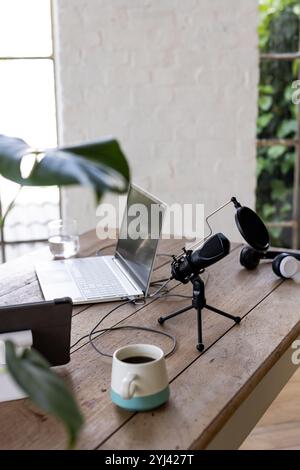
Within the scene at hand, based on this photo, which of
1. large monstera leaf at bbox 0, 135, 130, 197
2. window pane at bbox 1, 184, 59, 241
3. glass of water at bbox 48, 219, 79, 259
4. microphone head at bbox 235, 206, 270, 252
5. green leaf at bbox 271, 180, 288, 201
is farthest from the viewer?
green leaf at bbox 271, 180, 288, 201

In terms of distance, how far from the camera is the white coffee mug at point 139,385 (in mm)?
954

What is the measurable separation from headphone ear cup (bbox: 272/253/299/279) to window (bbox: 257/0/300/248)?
4.76 feet

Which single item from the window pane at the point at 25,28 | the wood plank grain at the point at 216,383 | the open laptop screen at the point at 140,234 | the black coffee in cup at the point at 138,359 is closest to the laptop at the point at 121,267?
the open laptop screen at the point at 140,234

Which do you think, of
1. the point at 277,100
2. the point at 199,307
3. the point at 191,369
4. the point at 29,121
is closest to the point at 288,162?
the point at 277,100

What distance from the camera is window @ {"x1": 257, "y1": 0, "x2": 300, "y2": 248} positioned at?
285cm

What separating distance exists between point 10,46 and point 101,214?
2.67 feet

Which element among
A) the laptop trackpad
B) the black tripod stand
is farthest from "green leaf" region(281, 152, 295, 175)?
the black tripod stand

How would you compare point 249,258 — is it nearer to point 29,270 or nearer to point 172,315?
point 172,315

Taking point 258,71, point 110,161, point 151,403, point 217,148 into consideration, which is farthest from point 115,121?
point 110,161

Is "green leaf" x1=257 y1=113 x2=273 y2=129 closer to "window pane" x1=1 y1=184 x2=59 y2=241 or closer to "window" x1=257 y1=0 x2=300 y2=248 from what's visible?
"window" x1=257 y1=0 x2=300 y2=248

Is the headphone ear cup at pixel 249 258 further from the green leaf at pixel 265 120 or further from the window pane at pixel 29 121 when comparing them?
the green leaf at pixel 265 120

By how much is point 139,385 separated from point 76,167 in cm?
48

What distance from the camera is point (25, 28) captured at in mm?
2580

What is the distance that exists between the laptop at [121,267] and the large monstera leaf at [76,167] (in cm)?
81
